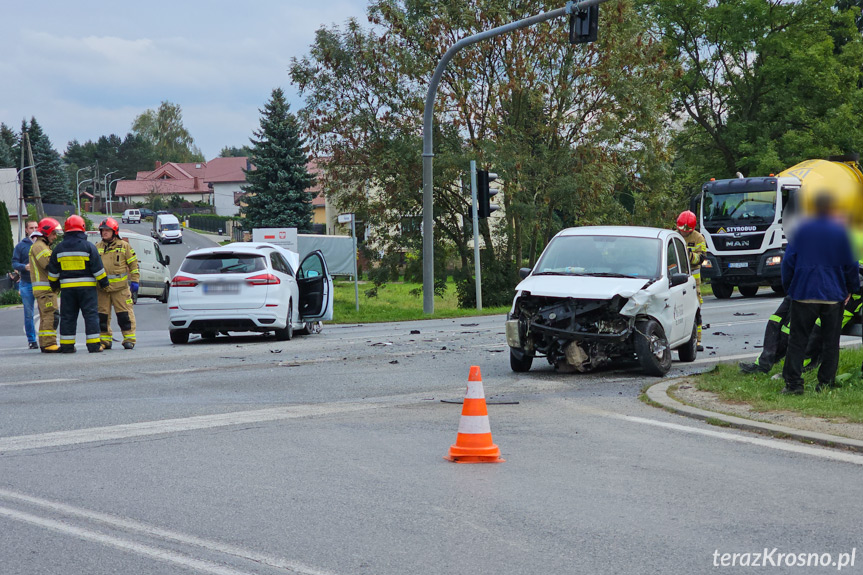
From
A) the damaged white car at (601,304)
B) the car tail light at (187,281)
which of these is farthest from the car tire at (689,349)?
the car tail light at (187,281)

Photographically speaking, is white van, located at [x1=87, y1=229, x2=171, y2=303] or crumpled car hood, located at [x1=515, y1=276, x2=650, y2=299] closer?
crumpled car hood, located at [x1=515, y1=276, x2=650, y2=299]

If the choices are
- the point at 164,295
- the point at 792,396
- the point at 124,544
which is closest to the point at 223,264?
the point at 792,396

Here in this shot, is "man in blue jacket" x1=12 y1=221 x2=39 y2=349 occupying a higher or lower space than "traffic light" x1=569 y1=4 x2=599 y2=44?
lower

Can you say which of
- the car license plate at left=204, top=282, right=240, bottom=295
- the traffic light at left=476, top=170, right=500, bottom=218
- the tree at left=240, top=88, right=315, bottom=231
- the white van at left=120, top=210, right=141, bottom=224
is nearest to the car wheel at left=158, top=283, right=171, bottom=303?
the traffic light at left=476, top=170, right=500, bottom=218

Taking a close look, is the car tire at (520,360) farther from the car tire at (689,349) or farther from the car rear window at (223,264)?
the car rear window at (223,264)

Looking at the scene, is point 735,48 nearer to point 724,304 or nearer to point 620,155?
point 620,155

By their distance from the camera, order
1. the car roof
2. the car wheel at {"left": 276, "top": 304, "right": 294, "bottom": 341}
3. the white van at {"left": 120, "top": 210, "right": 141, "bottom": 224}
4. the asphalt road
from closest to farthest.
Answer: the asphalt road < the car roof < the car wheel at {"left": 276, "top": 304, "right": 294, "bottom": 341} < the white van at {"left": 120, "top": 210, "right": 141, "bottom": 224}

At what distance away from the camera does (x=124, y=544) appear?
4.98 metres

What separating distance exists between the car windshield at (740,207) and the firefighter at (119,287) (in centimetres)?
1843

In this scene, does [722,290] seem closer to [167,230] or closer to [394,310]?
[394,310]

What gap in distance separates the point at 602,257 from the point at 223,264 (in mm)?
6979

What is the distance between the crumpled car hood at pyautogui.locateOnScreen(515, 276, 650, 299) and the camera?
1104 centimetres

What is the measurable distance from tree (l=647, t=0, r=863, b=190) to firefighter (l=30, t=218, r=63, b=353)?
32088 mm

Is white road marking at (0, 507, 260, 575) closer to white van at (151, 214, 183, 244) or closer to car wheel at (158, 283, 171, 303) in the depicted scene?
car wheel at (158, 283, 171, 303)
